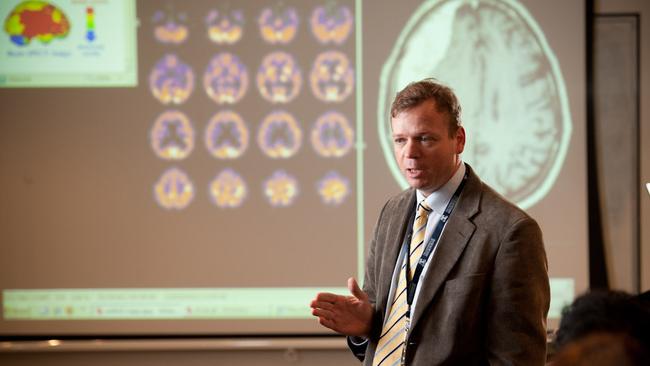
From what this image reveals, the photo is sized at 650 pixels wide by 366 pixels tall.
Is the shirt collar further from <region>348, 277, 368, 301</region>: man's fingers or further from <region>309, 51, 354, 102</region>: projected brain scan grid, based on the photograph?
<region>309, 51, 354, 102</region>: projected brain scan grid

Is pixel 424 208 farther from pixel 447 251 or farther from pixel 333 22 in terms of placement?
pixel 333 22

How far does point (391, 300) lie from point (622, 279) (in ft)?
7.81

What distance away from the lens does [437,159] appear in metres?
1.94

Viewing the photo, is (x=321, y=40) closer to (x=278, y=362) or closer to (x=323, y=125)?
(x=323, y=125)

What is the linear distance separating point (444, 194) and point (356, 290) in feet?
1.21

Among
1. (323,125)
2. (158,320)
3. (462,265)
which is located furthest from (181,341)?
(462,265)

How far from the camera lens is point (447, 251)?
6.29 ft

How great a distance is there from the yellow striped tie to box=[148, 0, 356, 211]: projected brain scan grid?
185 cm

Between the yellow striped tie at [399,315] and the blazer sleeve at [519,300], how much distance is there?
25cm

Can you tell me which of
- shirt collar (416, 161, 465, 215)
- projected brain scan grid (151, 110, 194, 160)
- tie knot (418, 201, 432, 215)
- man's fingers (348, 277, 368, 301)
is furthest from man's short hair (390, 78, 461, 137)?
projected brain scan grid (151, 110, 194, 160)

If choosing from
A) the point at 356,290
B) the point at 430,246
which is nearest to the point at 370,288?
the point at 356,290

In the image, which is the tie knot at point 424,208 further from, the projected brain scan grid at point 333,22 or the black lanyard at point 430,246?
the projected brain scan grid at point 333,22

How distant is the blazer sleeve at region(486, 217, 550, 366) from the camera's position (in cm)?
181

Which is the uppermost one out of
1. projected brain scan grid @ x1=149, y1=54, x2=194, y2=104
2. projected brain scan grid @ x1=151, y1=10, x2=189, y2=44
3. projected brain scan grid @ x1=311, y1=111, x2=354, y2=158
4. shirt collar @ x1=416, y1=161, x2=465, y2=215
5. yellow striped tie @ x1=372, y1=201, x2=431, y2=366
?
projected brain scan grid @ x1=151, y1=10, x2=189, y2=44
